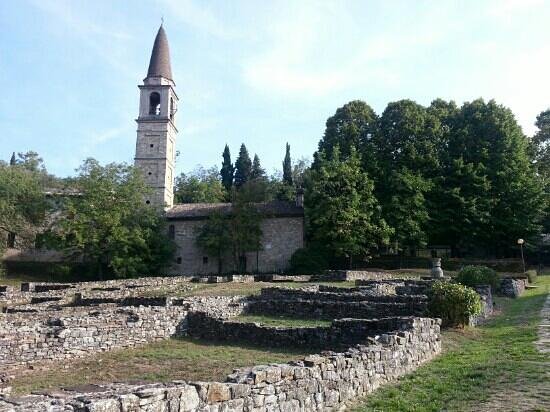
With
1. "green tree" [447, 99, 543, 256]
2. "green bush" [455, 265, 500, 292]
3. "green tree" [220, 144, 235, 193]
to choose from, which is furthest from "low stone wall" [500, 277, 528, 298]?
"green tree" [220, 144, 235, 193]

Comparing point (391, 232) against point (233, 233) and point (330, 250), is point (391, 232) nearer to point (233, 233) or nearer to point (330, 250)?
point (330, 250)

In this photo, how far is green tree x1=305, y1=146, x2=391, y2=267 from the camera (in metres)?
40.8

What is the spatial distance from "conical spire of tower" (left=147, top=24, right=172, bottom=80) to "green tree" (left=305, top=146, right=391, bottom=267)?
22.0 metres

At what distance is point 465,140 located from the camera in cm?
4641

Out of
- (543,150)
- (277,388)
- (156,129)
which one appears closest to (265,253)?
(156,129)

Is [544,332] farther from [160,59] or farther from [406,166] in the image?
[160,59]

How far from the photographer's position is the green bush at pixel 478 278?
Answer: 23562 mm

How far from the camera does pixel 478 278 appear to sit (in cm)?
2366

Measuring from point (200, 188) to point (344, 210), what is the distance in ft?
124

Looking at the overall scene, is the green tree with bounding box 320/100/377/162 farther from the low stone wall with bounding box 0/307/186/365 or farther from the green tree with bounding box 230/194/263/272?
the low stone wall with bounding box 0/307/186/365

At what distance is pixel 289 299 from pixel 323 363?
1198 cm

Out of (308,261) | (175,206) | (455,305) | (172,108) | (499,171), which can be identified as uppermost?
(172,108)

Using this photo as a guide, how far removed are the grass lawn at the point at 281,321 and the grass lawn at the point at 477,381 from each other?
15.6 feet

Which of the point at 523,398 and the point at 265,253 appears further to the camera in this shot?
the point at 265,253
